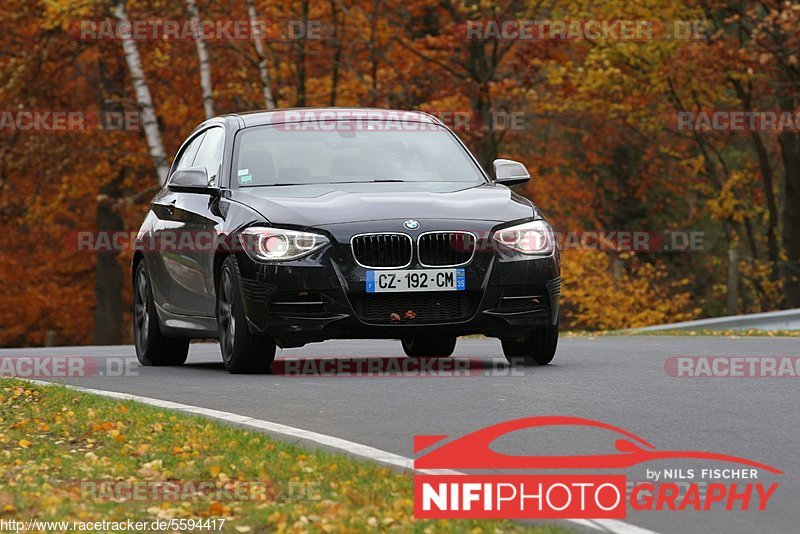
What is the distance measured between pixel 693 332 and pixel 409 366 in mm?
10603

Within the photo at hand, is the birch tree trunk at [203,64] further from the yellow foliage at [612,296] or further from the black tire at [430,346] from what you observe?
the black tire at [430,346]

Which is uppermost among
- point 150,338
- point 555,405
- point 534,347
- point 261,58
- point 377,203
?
point 261,58

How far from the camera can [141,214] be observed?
43438 millimetres

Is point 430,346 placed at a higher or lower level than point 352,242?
lower

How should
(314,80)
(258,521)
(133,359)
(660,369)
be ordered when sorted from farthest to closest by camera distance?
1. (314,80)
2. (133,359)
3. (660,369)
4. (258,521)

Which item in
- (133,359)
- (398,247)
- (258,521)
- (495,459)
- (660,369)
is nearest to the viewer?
(258,521)

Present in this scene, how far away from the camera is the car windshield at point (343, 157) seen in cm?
1282

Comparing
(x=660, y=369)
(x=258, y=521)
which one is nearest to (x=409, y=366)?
(x=660, y=369)

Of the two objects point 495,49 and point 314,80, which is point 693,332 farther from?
point 314,80

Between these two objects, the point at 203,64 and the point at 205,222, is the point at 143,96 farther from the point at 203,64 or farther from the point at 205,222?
the point at 205,222

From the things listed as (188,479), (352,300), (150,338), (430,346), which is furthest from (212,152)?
(188,479)

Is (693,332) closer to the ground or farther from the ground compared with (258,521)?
closer to the ground

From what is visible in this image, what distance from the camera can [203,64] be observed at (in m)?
33.6

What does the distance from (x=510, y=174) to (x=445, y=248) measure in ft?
5.25
